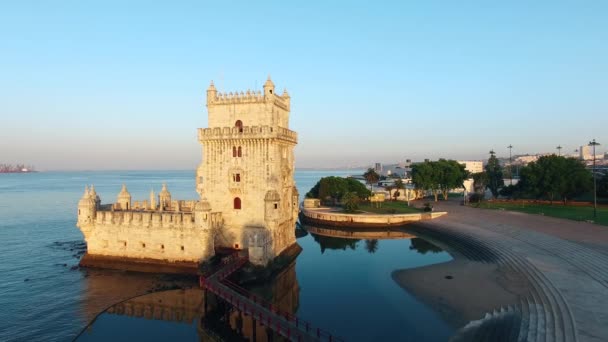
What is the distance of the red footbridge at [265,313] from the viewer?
20.4 meters

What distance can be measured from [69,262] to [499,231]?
4776 cm

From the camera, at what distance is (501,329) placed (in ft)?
68.4

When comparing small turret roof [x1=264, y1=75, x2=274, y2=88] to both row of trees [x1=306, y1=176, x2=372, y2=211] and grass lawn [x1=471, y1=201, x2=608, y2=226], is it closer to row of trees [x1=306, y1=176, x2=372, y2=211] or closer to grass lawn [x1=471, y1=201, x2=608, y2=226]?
grass lawn [x1=471, y1=201, x2=608, y2=226]

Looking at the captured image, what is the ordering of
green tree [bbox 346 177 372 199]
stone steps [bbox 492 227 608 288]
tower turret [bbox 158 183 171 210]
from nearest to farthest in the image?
stone steps [bbox 492 227 608 288] → tower turret [bbox 158 183 171 210] → green tree [bbox 346 177 372 199]

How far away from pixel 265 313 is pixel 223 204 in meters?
14.5

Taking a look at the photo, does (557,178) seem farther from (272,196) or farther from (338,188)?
(272,196)

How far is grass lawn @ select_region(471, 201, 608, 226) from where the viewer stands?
159 feet

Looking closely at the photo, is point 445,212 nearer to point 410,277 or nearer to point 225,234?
point 410,277

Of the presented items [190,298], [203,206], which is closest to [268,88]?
[203,206]

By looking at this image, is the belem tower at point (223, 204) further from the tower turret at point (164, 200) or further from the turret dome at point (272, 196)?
the tower turret at point (164, 200)

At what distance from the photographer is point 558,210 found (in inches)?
2232

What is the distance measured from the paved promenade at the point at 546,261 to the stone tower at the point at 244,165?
62.9ft

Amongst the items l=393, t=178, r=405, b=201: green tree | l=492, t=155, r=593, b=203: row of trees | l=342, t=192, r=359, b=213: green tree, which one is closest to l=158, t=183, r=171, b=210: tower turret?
l=342, t=192, r=359, b=213: green tree

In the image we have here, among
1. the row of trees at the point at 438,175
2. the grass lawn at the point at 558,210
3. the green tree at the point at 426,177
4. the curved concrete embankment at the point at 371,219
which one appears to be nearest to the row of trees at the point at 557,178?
the grass lawn at the point at 558,210
